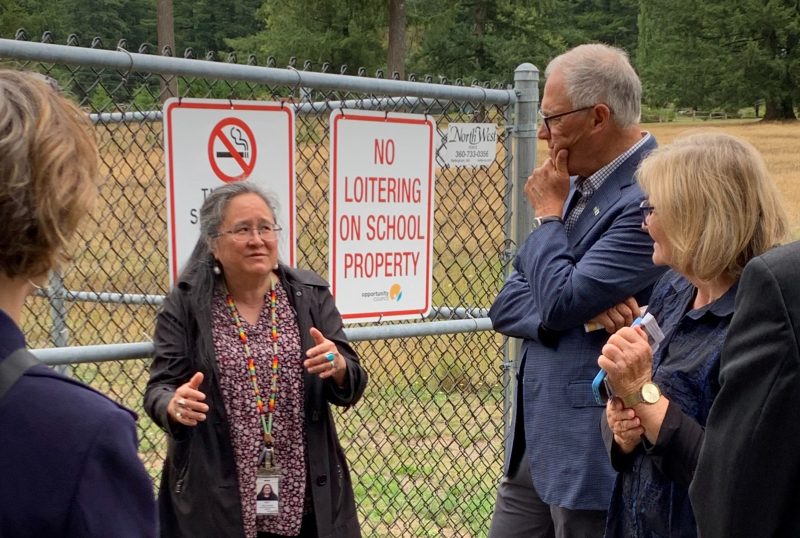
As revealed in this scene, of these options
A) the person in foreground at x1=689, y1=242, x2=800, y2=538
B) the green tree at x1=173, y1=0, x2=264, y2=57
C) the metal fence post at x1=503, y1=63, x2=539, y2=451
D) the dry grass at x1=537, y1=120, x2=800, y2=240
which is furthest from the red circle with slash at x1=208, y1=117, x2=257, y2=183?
the green tree at x1=173, y1=0, x2=264, y2=57

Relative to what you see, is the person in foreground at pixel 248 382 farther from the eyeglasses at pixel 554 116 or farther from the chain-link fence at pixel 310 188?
the eyeglasses at pixel 554 116

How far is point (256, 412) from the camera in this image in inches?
124

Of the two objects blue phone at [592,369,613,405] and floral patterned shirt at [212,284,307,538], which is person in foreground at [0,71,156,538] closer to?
blue phone at [592,369,613,405]

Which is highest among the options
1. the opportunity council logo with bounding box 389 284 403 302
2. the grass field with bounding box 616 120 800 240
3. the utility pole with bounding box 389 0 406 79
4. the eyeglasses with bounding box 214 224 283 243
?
the utility pole with bounding box 389 0 406 79

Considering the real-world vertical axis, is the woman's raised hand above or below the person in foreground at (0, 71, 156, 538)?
below

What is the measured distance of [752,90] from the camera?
4972cm

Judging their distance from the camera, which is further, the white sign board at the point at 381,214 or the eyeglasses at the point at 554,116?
the white sign board at the point at 381,214

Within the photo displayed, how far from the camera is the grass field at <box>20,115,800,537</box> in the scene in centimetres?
Answer: 455

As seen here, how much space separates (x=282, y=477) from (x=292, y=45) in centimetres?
2894

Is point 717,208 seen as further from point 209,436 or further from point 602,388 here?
point 209,436

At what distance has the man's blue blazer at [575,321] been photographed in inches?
120

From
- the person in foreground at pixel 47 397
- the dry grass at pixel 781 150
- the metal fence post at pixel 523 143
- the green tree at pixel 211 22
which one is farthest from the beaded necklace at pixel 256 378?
the green tree at pixel 211 22

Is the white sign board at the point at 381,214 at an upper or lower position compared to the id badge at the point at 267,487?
upper

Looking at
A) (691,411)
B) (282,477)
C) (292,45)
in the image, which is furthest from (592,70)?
(292,45)
